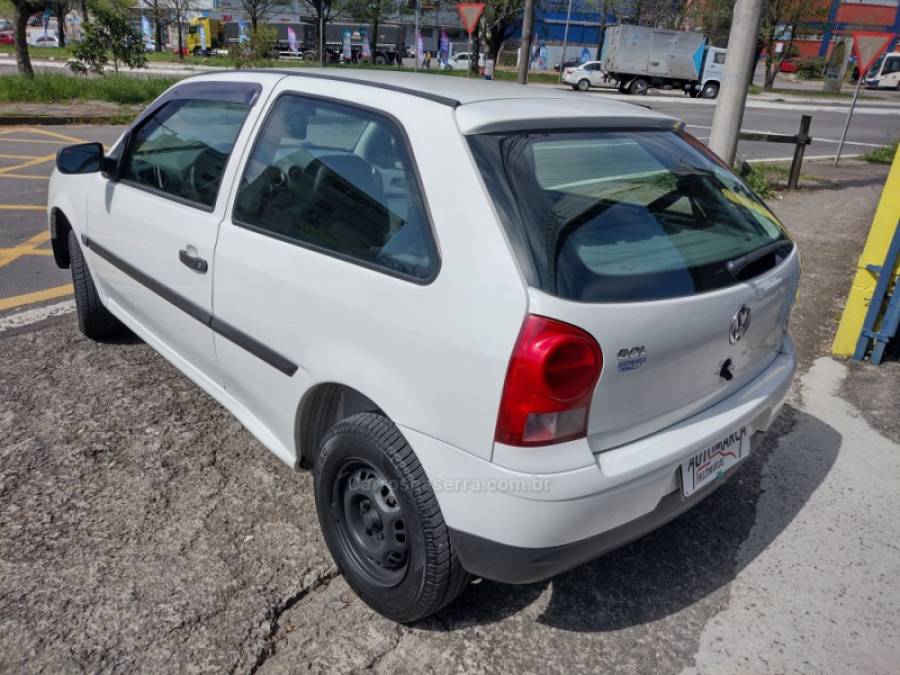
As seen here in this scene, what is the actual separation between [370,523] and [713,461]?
1121mm

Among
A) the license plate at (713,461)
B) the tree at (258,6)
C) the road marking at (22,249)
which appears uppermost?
the tree at (258,6)

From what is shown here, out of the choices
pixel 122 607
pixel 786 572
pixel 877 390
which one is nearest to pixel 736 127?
pixel 877 390

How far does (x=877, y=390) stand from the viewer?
4.11 m

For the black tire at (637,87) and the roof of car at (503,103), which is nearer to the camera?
the roof of car at (503,103)

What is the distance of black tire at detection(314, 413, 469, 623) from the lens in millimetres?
1994

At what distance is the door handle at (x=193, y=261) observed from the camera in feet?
8.86

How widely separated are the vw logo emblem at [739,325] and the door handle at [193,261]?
1.89 metres

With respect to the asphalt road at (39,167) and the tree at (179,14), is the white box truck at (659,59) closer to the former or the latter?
the asphalt road at (39,167)

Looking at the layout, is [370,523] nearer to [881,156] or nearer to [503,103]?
[503,103]

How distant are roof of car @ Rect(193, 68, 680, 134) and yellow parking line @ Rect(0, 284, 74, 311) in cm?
285

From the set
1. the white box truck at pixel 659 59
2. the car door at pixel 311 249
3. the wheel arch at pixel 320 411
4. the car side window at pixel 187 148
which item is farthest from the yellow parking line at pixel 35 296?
the white box truck at pixel 659 59

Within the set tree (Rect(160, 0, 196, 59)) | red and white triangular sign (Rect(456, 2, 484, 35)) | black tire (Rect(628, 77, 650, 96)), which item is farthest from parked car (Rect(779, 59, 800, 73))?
red and white triangular sign (Rect(456, 2, 484, 35))

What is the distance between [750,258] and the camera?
229 centimetres

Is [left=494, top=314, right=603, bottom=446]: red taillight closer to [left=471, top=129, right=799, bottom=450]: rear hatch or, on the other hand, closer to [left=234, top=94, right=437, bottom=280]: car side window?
[left=471, top=129, right=799, bottom=450]: rear hatch
